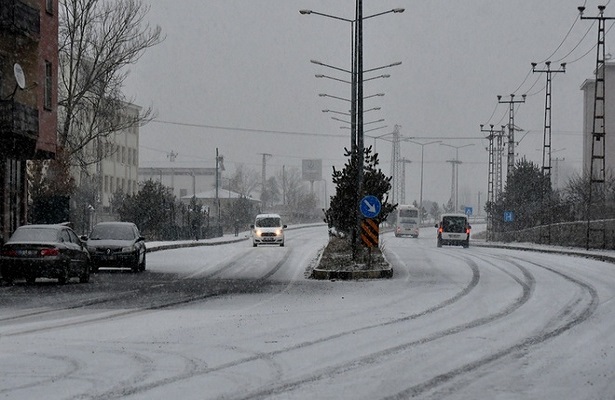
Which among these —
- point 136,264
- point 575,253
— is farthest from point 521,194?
point 136,264

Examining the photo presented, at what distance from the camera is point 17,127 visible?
1293 inches

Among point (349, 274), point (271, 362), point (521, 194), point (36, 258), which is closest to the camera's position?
point (271, 362)

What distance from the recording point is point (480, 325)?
16531 mm

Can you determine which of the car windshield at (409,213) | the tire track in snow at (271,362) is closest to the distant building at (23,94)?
the tire track in snow at (271,362)

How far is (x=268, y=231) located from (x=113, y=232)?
27.0 meters

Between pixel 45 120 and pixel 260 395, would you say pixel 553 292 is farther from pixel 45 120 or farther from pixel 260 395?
pixel 45 120

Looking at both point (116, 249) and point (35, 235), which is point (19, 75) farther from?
→ point (35, 235)

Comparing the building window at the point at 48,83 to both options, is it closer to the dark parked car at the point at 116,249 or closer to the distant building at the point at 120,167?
the dark parked car at the point at 116,249

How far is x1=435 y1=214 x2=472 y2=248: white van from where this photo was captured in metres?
70.5

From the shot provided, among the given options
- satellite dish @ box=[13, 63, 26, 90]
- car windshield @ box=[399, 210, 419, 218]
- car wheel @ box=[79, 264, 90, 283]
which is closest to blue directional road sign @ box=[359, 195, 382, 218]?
car wheel @ box=[79, 264, 90, 283]

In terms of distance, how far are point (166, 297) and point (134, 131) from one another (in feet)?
356

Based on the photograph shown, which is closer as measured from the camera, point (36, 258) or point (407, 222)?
point (36, 258)

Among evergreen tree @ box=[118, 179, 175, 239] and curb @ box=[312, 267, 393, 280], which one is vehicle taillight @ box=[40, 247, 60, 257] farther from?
evergreen tree @ box=[118, 179, 175, 239]

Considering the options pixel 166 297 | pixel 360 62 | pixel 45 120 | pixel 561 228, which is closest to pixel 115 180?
pixel 561 228
